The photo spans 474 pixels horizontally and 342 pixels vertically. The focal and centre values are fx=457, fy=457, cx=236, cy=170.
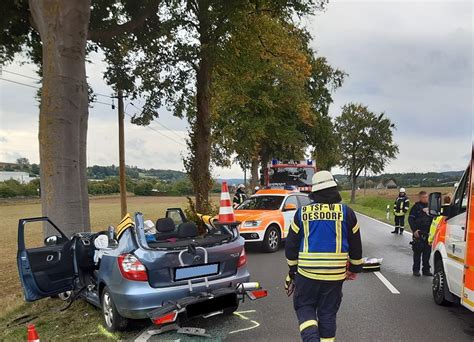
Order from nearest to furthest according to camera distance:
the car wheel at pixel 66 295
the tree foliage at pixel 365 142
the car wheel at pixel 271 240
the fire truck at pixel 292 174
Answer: the car wheel at pixel 66 295 → the car wheel at pixel 271 240 → the fire truck at pixel 292 174 → the tree foliage at pixel 365 142

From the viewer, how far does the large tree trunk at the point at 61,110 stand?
25.9ft

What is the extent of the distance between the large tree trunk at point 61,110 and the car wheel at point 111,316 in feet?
9.22

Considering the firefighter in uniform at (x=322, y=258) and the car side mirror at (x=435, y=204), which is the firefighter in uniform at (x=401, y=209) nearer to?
the car side mirror at (x=435, y=204)

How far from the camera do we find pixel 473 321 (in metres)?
5.82

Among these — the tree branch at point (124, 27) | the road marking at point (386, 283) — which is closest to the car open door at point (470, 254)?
the road marking at point (386, 283)

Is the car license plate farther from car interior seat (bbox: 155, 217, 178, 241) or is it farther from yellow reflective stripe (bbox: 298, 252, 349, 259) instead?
yellow reflective stripe (bbox: 298, 252, 349, 259)

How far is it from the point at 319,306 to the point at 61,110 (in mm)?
5849

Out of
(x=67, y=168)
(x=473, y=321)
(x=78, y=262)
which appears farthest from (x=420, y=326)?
(x=67, y=168)

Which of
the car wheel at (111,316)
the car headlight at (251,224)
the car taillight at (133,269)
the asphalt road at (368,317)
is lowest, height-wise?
the asphalt road at (368,317)

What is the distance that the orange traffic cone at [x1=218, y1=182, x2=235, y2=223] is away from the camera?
6898 mm


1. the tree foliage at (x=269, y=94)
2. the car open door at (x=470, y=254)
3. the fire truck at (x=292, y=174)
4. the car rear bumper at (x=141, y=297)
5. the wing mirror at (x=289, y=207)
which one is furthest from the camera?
the fire truck at (x=292, y=174)

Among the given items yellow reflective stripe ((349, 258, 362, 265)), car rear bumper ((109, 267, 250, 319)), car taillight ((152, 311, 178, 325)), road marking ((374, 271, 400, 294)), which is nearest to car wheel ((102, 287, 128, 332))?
car rear bumper ((109, 267, 250, 319))

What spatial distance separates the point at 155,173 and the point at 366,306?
168 feet

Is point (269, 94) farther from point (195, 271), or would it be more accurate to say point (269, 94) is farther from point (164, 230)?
point (195, 271)
